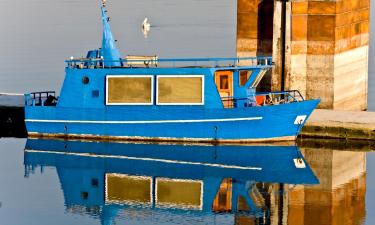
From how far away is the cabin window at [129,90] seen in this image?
44.4 meters

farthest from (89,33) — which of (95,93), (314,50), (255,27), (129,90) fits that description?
(129,90)

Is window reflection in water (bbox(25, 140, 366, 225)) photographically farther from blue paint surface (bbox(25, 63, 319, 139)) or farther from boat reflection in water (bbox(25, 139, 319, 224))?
blue paint surface (bbox(25, 63, 319, 139))

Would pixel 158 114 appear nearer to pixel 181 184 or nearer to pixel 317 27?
pixel 181 184

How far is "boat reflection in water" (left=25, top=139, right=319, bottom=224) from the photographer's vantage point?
3628 cm

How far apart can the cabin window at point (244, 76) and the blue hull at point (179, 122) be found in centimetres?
163

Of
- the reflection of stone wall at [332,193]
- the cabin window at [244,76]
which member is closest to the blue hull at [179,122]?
the reflection of stone wall at [332,193]

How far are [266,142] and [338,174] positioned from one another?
3.82 metres

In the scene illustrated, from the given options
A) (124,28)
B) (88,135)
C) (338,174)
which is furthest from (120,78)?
Answer: (124,28)

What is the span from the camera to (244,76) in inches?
1759

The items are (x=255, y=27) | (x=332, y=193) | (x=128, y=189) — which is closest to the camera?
(x=332, y=193)

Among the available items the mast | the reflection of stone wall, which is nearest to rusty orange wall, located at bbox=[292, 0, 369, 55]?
the reflection of stone wall

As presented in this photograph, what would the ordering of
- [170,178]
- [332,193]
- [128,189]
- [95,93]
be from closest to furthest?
[332,193]
[128,189]
[170,178]
[95,93]

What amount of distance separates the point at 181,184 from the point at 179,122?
179 inches

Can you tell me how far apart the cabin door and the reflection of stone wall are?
3.42 meters
